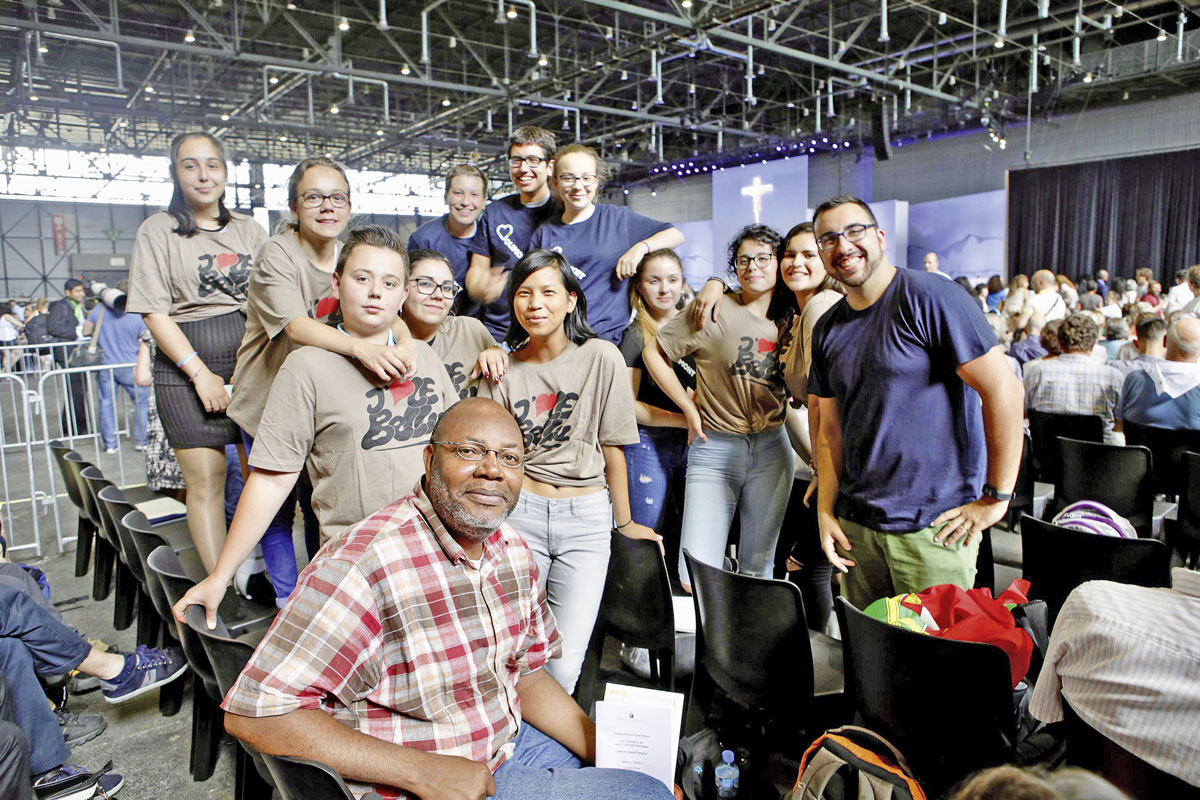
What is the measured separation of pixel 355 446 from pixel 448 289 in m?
0.75

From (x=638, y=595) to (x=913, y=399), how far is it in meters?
1.00

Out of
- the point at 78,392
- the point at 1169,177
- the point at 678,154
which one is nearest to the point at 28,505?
the point at 78,392

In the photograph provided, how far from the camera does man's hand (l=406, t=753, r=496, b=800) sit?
133 centimetres

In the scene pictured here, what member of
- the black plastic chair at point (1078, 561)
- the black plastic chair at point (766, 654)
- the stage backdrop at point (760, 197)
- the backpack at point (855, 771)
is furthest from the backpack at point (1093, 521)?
the stage backdrop at point (760, 197)

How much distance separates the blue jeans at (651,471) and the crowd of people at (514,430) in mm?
13

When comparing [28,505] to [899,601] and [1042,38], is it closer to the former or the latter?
[899,601]

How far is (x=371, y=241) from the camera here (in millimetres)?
1953

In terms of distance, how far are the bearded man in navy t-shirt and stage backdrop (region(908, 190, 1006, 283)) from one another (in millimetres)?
13776

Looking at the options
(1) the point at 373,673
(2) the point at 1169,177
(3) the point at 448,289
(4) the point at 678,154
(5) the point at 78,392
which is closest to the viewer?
(1) the point at 373,673

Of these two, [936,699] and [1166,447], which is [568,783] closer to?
→ [936,699]

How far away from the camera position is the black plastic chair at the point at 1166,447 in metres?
3.90

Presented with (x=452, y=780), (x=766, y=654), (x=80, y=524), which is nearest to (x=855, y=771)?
(x=766, y=654)

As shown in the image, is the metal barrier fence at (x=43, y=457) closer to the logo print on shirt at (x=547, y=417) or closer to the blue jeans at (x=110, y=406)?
the blue jeans at (x=110, y=406)

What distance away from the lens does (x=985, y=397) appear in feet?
6.08
